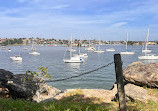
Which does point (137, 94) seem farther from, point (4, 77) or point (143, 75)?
point (4, 77)

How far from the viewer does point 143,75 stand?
10.1m

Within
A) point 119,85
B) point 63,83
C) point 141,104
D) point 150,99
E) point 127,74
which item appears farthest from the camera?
point 63,83

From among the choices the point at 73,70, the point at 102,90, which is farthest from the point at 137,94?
the point at 73,70

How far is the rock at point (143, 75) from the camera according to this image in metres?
9.76

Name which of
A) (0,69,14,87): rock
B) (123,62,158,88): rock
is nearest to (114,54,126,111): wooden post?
(123,62,158,88): rock

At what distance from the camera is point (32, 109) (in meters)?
5.81

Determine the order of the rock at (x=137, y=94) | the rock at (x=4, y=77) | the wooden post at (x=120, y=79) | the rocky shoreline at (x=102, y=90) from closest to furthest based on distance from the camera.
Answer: the wooden post at (x=120, y=79), the rock at (x=137, y=94), the rocky shoreline at (x=102, y=90), the rock at (x=4, y=77)

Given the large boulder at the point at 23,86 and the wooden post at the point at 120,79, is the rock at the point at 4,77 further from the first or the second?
the wooden post at the point at 120,79

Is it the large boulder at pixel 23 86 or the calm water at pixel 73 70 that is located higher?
the large boulder at pixel 23 86

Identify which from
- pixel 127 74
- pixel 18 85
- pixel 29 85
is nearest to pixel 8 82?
pixel 18 85

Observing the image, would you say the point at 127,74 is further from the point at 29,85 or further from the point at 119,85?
the point at 29,85

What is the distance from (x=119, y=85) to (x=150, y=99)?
3.38 meters

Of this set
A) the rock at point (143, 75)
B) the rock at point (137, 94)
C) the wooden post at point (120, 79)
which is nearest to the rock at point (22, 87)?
the rock at point (143, 75)

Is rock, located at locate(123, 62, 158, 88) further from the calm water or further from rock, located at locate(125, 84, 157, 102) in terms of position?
the calm water
